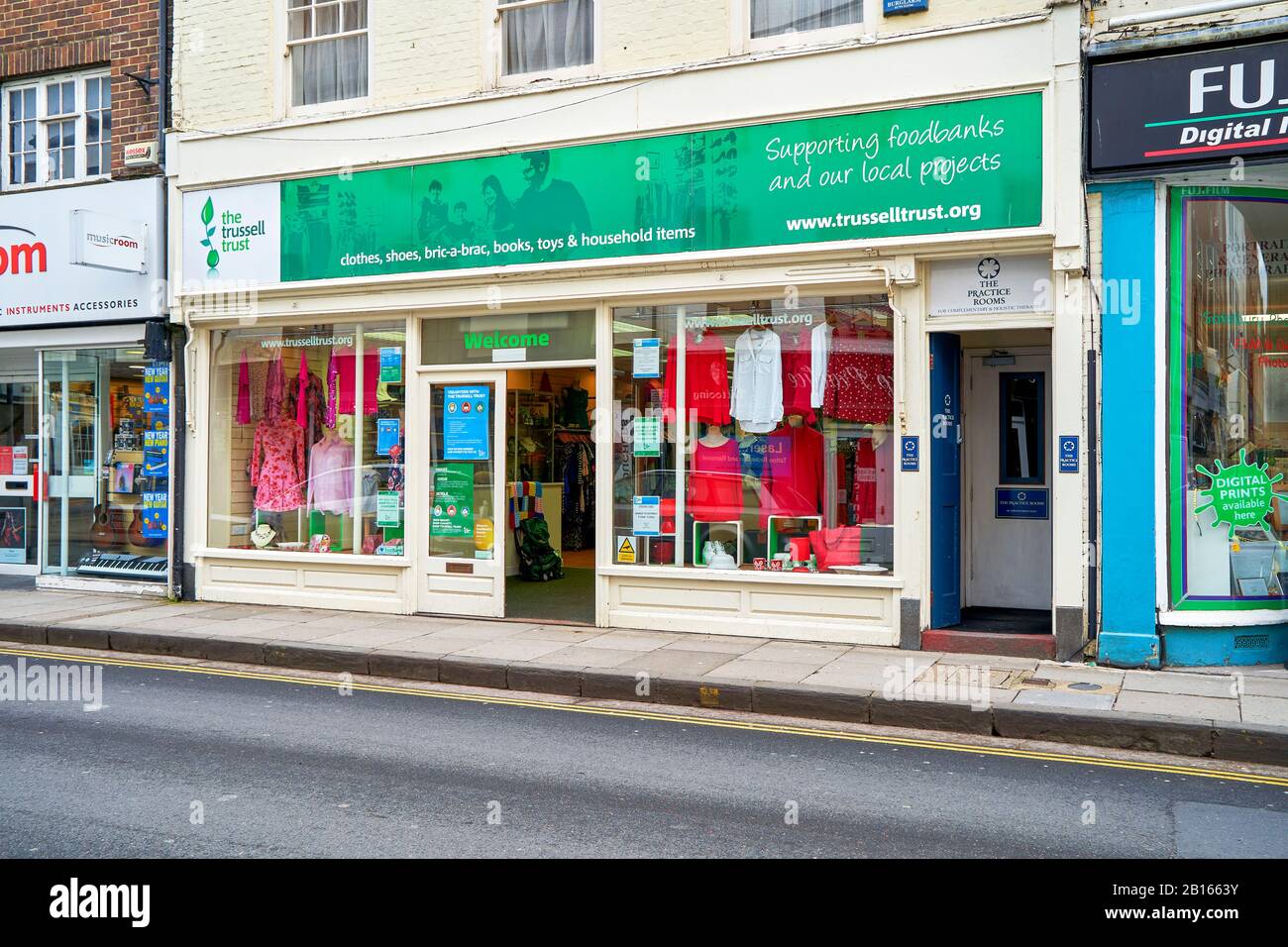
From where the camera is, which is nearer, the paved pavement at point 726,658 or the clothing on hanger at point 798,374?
the paved pavement at point 726,658

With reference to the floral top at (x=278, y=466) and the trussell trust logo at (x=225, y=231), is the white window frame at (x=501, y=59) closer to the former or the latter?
the trussell trust logo at (x=225, y=231)

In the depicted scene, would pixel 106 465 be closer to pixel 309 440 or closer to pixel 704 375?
pixel 309 440

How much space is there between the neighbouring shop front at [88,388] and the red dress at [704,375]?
20.0 ft

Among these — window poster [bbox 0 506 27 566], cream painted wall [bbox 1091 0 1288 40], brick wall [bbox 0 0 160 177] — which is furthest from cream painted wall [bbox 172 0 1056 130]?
window poster [bbox 0 506 27 566]

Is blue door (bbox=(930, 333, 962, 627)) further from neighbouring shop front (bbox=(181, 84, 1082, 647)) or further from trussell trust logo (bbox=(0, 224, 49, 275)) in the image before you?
trussell trust logo (bbox=(0, 224, 49, 275))

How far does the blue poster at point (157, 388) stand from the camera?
13727mm

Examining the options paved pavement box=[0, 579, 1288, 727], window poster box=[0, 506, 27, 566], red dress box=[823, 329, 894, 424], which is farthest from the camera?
window poster box=[0, 506, 27, 566]

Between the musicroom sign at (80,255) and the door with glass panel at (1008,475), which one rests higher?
the musicroom sign at (80,255)

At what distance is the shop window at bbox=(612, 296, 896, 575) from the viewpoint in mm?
10633

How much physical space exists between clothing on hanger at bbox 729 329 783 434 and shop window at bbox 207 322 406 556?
12.2 feet

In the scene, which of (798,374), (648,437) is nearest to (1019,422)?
(798,374)

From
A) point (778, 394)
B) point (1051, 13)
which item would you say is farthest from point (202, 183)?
point (1051, 13)

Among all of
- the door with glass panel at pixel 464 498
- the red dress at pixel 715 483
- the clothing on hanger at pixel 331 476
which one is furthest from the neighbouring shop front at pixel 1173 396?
the clothing on hanger at pixel 331 476

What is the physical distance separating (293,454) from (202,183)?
10.5 ft
